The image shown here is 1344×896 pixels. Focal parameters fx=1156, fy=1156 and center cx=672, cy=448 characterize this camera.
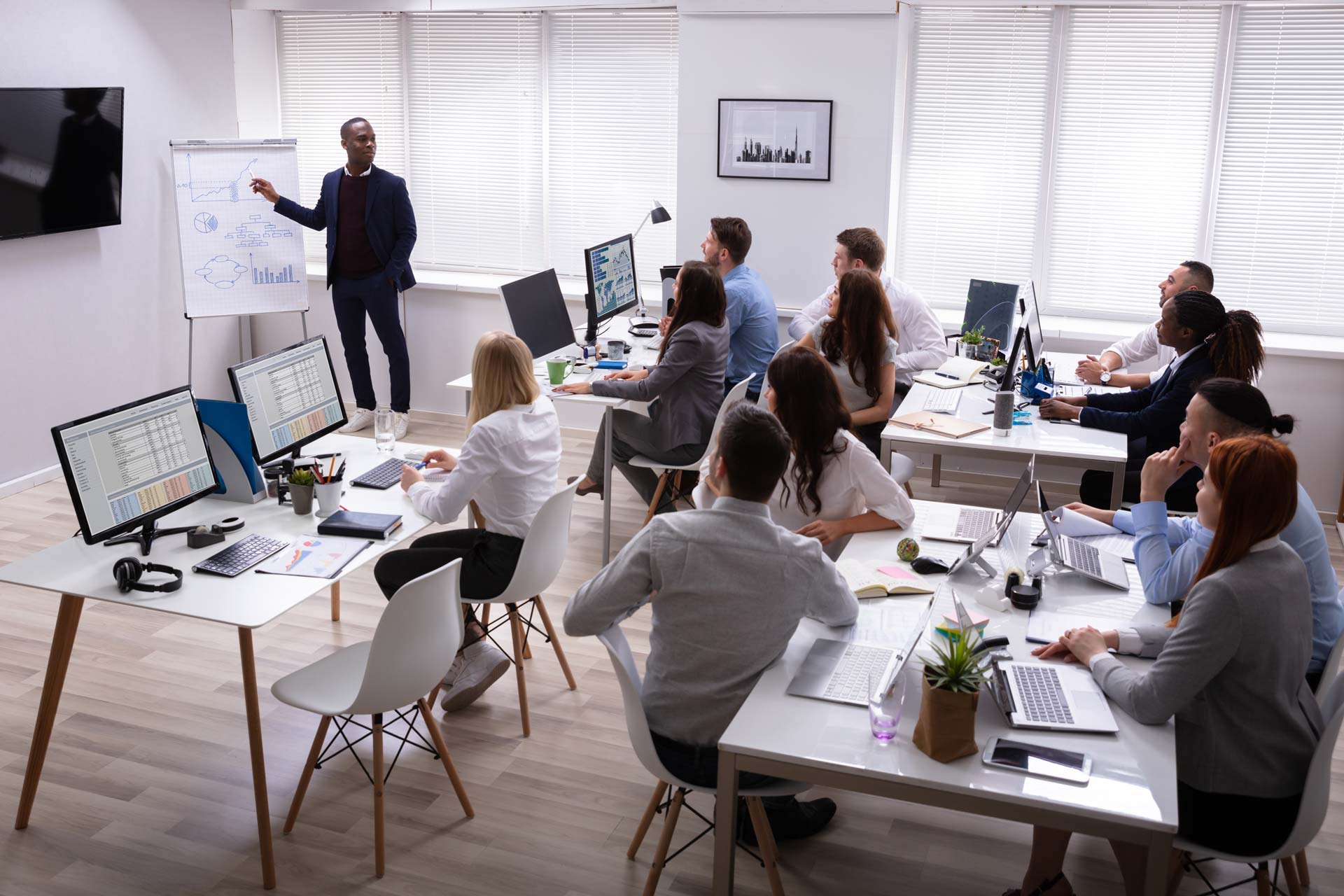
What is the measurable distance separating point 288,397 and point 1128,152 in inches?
182

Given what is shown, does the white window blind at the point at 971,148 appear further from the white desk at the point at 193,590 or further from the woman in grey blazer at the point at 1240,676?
the woman in grey blazer at the point at 1240,676

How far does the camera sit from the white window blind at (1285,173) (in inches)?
232

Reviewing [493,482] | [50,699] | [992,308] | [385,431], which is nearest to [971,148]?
[992,308]

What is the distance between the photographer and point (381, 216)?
6.79 m

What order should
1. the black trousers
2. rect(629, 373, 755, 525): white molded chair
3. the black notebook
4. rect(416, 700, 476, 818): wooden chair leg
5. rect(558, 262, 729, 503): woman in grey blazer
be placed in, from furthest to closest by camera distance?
the black trousers
rect(558, 262, 729, 503): woman in grey blazer
rect(629, 373, 755, 525): white molded chair
the black notebook
rect(416, 700, 476, 818): wooden chair leg

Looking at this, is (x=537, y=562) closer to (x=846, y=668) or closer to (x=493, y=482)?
(x=493, y=482)

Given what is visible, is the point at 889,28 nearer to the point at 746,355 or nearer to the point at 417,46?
the point at 746,355

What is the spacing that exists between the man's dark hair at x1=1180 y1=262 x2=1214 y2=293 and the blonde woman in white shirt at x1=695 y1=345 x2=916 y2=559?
254 cm

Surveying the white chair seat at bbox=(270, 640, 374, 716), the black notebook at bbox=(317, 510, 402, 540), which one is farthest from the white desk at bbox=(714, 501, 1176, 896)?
the black notebook at bbox=(317, 510, 402, 540)

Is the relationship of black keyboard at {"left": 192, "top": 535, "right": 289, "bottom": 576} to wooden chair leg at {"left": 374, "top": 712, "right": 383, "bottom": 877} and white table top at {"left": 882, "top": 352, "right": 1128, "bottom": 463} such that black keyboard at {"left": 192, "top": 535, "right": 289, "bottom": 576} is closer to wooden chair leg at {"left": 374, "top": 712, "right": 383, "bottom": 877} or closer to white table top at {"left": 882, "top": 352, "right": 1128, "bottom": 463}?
wooden chair leg at {"left": 374, "top": 712, "right": 383, "bottom": 877}

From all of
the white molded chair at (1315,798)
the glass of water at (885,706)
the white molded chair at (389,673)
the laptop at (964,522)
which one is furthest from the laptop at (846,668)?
the white molded chair at (389,673)

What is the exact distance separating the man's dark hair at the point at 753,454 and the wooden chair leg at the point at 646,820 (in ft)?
2.71

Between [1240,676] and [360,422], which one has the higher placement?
[1240,676]

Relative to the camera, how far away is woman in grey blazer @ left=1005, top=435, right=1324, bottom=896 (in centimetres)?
232
